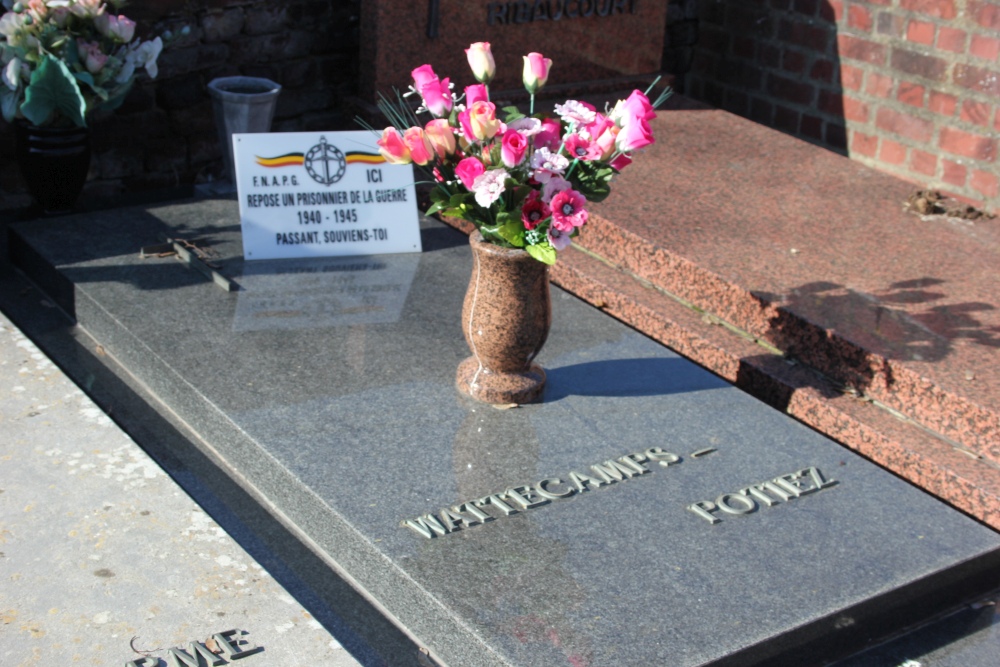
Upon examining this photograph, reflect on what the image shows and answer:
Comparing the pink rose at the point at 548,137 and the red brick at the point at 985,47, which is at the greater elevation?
the red brick at the point at 985,47

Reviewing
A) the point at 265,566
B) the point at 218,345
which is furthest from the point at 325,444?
the point at 218,345

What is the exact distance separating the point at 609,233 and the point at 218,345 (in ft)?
4.95

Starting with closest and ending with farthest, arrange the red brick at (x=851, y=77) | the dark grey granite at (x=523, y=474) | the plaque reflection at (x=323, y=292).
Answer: the dark grey granite at (x=523, y=474) < the plaque reflection at (x=323, y=292) < the red brick at (x=851, y=77)

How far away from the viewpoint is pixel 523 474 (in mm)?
2971

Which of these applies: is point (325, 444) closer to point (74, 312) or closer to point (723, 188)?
point (74, 312)

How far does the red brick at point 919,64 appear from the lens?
5.36 m

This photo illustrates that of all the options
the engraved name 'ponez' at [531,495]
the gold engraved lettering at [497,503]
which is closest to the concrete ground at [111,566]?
the engraved name 'ponez' at [531,495]

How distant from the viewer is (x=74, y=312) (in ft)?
12.8

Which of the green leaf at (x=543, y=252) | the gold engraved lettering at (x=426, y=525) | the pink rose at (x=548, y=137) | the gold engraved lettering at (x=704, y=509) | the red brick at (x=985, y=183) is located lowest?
the gold engraved lettering at (x=426, y=525)

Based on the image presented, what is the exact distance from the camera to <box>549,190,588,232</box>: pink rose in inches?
109

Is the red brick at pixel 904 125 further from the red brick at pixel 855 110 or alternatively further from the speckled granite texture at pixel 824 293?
the speckled granite texture at pixel 824 293

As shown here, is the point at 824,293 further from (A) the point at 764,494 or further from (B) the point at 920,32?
A: (B) the point at 920,32

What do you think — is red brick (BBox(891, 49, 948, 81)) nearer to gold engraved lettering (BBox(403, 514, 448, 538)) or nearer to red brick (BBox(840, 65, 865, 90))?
red brick (BBox(840, 65, 865, 90))

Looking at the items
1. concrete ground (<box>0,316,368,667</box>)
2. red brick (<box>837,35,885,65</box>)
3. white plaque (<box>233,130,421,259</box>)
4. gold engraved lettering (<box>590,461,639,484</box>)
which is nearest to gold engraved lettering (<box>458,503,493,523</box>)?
gold engraved lettering (<box>590,461,639,484</box>)
